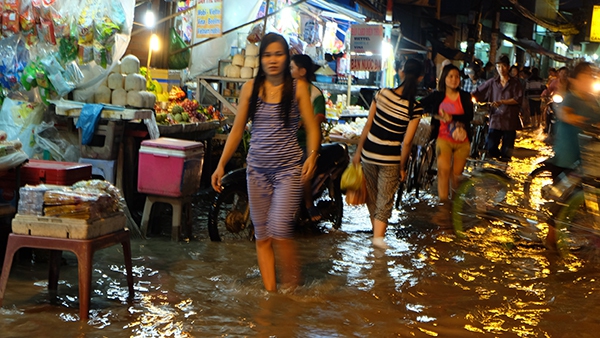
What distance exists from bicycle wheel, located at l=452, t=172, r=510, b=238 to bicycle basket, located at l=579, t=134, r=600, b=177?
108 centimetres

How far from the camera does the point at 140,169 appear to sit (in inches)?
294

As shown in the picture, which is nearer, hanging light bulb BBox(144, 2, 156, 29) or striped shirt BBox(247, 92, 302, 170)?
striped shirt BBox(247, 92, 302, 170)

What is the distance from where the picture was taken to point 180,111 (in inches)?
392

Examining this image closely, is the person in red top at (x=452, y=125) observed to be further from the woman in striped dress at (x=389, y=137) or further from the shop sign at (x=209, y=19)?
the shop sign at (x=209, y=19)

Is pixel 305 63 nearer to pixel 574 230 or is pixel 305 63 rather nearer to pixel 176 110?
pixel 176 110

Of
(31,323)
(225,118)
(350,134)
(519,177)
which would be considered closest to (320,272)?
(31,323)

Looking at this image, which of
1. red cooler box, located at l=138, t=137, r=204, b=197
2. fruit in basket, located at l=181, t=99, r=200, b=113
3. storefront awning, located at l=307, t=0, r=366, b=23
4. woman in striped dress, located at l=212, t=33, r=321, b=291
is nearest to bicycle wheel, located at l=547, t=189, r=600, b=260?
A: woman in striped dress, located at l=212, t=33, r=321, b=291

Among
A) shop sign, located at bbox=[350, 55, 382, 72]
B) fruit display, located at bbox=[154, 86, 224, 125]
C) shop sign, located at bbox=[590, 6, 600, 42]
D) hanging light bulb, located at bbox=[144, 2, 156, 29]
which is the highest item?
shop sign, located at bbox=[590, 6, 600, 42]

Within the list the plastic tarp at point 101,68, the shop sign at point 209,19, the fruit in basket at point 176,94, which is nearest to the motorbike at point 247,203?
the plastic tarp at point 101,68

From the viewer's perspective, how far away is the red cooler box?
7336 mm

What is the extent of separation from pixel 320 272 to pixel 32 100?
3.92 meters

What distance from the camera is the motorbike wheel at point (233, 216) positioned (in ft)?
25.1

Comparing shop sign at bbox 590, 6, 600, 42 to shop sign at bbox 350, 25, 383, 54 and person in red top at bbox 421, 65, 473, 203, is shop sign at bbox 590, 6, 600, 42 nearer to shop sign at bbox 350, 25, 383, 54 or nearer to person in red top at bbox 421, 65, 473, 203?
shop sign at bbox 350, 25, 383, 54

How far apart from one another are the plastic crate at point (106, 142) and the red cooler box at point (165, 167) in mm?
430
